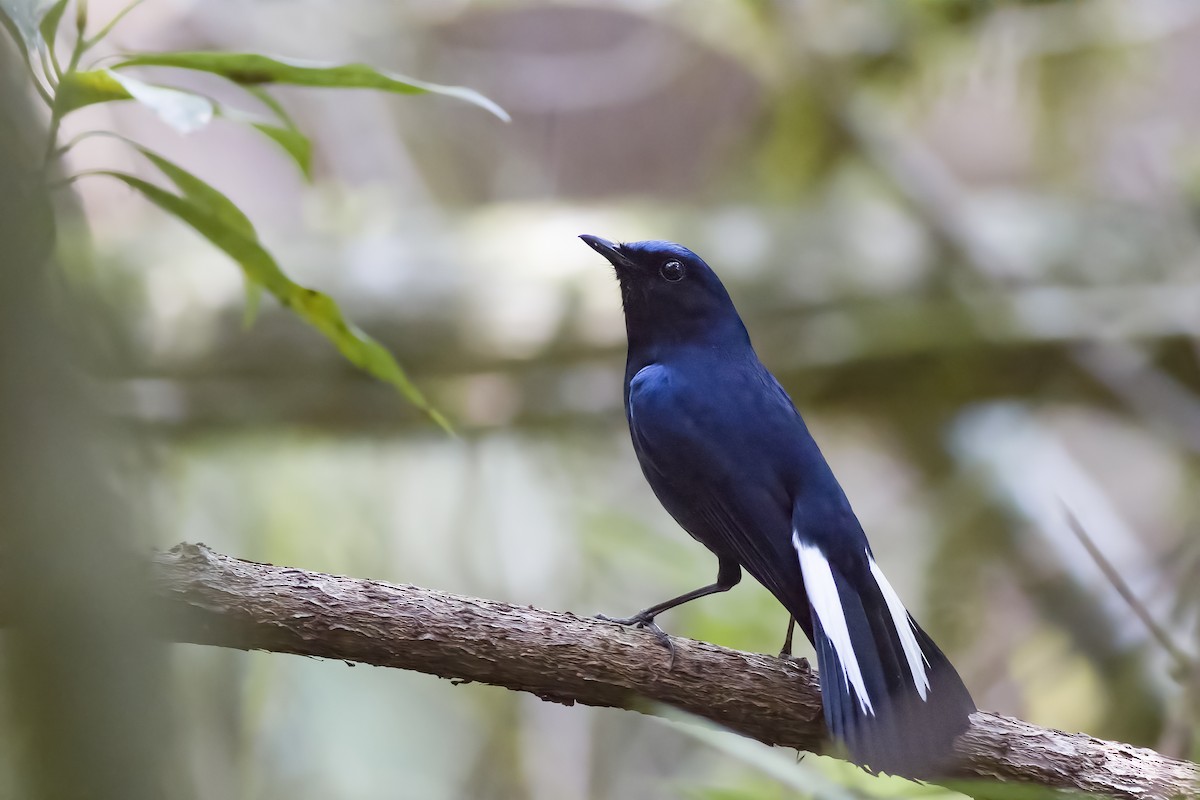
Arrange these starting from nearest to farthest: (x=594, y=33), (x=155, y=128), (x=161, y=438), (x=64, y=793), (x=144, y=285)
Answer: (x=64, y=793)
(x=161, y=438)
(x=144, y=285)
(x=155, y=128)
(x=594, y=33)

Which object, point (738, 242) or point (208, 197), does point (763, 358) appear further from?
point (208, 197)

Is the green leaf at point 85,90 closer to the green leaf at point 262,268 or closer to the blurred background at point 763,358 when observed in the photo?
the green leaf at point 262,268

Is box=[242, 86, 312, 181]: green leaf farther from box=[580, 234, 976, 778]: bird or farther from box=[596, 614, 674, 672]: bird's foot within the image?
box=[596, 614, 674, 672]: bird's foot

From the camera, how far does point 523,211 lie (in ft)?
17.3

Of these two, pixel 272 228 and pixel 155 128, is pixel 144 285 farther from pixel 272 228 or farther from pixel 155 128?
pixel 155 128

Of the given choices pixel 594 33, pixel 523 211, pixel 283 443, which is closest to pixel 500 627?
pixel 283 443

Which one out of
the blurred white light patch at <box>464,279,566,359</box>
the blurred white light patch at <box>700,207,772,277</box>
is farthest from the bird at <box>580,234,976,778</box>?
the blurred white light patch at <box>700,207,772,277</box>

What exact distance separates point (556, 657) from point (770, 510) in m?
0.61

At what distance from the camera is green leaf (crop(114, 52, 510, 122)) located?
197 cm

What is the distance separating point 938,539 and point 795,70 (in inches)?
88.2

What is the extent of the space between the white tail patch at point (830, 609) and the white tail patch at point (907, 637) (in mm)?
117

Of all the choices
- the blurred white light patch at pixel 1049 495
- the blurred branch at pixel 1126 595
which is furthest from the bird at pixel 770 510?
the blurred white light patch at pixel 1049 495

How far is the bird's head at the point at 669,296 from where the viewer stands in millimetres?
2822

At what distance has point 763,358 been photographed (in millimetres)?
4727
